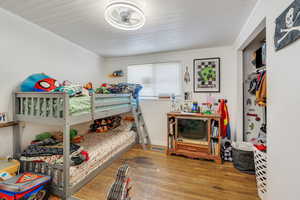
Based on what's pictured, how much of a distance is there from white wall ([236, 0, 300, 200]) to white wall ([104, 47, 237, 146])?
1.63 m

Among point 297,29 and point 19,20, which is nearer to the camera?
point 297,29

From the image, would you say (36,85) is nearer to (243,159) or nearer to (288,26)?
(288,26)

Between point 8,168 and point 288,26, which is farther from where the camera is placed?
point 8,168

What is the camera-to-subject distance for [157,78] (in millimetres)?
3480

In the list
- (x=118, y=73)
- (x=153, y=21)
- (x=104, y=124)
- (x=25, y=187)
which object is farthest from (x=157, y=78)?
(x=25, y=187)

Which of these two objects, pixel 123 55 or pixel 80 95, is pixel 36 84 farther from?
pixel 123 55

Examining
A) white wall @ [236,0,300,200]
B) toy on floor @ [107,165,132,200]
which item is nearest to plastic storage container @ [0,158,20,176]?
toy on floor @ [107,165,132,200]

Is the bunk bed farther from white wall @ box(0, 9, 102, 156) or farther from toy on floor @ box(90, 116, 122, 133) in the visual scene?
toy on floor @ box(90, 116, 122, 133)

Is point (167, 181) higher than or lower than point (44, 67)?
lower

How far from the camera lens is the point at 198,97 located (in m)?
3.18

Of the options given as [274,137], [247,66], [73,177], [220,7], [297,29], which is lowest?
[73,177]

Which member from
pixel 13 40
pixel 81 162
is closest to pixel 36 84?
pixel 13 40

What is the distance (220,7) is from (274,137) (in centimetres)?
158

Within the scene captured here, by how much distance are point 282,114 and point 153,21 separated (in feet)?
6.13
